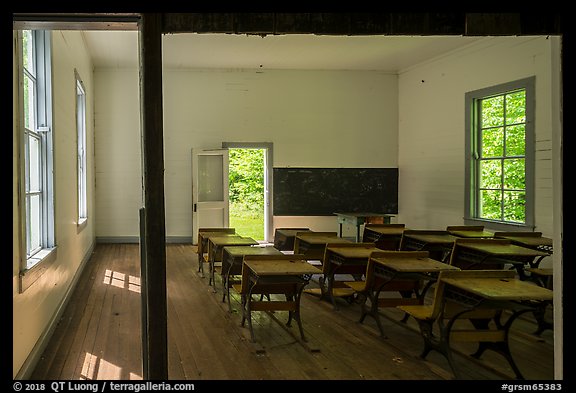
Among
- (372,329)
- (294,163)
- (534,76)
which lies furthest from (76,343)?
(294,163)

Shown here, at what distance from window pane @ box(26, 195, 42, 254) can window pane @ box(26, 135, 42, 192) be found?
0.32ft

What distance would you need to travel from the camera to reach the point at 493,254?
4996 millimetres

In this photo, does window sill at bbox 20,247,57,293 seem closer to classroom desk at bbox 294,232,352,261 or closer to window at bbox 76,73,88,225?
classroom desk at bbox 294,232,352,261

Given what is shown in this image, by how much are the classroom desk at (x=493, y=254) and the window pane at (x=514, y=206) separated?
2.34 meters

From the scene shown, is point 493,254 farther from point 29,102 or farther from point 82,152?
point 82,152

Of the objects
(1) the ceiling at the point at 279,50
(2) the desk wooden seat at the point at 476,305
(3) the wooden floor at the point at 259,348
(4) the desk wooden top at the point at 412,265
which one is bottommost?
(3) the wooden floor at the point at 259,348

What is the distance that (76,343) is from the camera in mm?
4516

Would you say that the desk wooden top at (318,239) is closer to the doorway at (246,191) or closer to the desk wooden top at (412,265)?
the desk wooden top at (412,265)

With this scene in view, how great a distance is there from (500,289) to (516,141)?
5247 millimetres

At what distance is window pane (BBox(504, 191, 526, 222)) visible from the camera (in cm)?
789

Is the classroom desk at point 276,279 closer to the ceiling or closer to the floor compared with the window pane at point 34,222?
closer to the floor

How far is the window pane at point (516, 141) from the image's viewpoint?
7.90 metres

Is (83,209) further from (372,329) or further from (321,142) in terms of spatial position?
(372,329)

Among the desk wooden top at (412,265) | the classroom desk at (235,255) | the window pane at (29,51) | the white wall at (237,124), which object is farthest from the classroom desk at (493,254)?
the white wall at (237,124)
